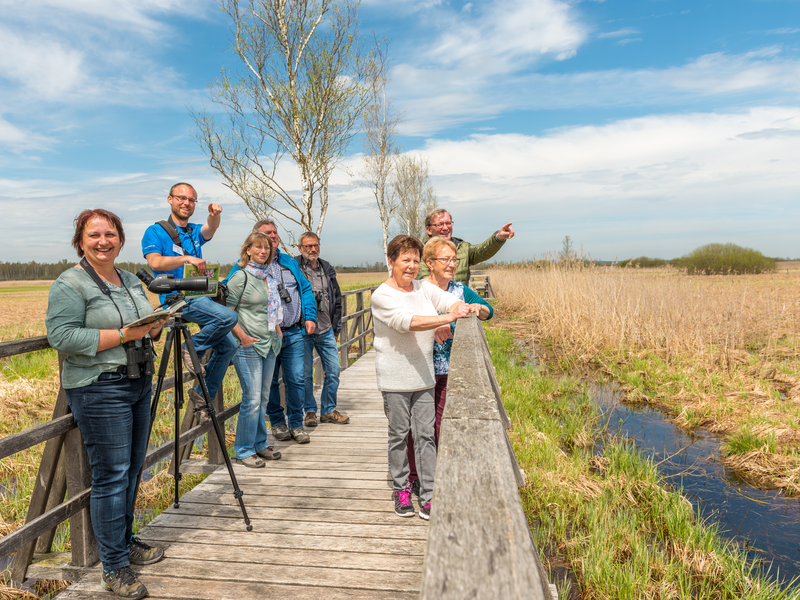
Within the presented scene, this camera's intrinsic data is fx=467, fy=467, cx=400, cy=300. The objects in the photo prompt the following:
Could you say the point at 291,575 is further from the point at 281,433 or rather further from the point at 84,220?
the point at 281,433

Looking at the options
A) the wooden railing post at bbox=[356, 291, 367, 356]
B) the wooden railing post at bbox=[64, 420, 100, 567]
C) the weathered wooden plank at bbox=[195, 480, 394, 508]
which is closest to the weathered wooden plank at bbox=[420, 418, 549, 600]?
the wooden railing post at bbox=[64, 420, 100, 567]

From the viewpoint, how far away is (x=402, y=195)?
3167 cm

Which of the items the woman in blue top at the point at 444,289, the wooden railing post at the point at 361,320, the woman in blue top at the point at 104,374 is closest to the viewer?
the woman in blue top at the point at 104,374

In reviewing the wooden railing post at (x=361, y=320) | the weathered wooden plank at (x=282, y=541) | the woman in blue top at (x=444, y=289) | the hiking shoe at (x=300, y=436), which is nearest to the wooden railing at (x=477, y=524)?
the weathered wooden plank at (x=282, y=541)

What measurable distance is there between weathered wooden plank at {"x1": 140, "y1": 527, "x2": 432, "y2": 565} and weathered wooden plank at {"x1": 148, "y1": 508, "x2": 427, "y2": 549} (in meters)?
0.03

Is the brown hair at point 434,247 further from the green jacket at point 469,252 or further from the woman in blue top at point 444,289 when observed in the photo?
the green jacket at point 469,252

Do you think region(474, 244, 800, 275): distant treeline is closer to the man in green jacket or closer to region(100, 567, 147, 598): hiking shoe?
the man in green jacket

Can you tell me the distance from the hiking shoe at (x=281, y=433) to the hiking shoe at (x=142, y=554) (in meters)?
1.85

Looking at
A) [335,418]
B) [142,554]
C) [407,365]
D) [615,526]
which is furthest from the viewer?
[335,418]

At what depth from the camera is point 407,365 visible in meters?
2.72

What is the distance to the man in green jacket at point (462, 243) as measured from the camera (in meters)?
3.70

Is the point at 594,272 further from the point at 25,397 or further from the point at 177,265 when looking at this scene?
the point at 25,397

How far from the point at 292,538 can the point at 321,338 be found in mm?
2350

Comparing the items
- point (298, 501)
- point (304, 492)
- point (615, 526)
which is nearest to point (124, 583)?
point (298, 501)
